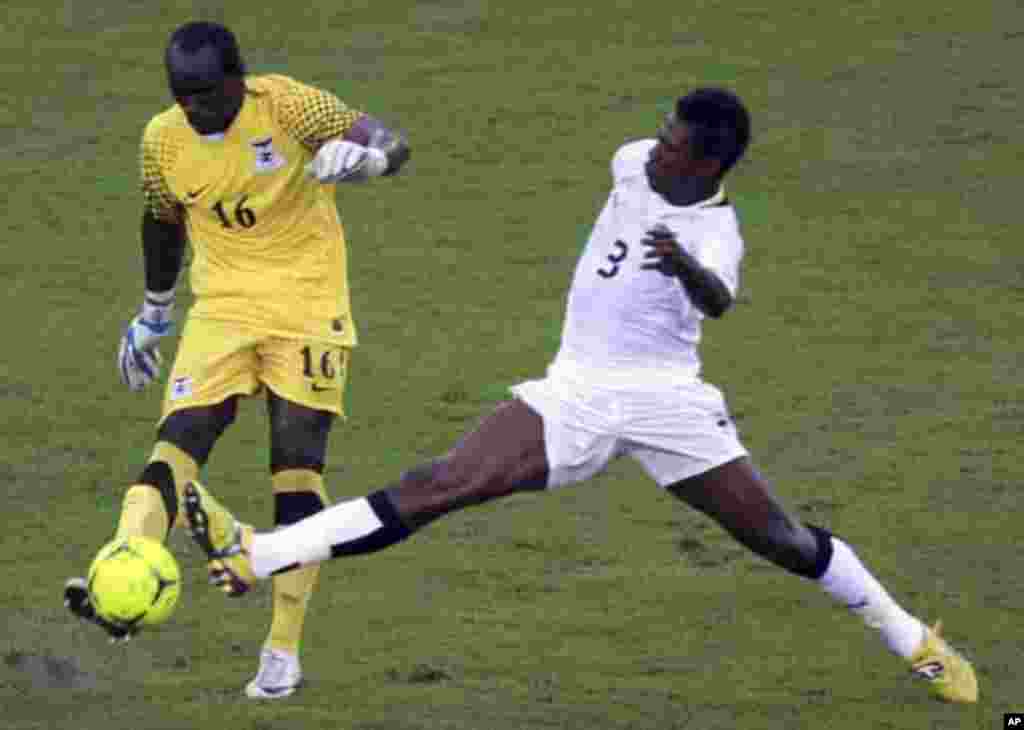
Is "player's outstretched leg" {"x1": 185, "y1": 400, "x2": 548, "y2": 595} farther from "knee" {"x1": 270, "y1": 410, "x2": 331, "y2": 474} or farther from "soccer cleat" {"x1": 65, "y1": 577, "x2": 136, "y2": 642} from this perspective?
"knee" {"x1": 270, "y1": 410, "x2": 331, "y2": 474}

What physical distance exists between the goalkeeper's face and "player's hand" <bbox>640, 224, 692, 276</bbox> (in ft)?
6.13

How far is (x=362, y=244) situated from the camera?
56.9 feet

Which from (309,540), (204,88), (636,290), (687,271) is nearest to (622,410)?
(636,290)

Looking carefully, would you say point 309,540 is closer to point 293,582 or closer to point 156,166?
point 293,582

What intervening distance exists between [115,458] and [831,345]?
4.26m

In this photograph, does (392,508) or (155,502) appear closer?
(392,508)

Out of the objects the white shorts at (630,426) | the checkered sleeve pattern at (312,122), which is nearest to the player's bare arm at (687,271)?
the white shorts at (630,426)

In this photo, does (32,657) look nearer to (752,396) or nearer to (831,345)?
(752,396)

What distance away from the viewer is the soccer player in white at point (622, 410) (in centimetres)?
973

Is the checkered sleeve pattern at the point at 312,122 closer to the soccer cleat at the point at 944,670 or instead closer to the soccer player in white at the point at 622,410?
the soccer player in white at the point at 622,410

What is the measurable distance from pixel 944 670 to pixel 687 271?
213cm

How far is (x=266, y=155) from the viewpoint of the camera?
412 inches

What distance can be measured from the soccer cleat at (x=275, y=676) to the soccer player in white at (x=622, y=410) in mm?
732

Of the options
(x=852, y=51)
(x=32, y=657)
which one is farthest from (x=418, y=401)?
(x=852, y=51)
